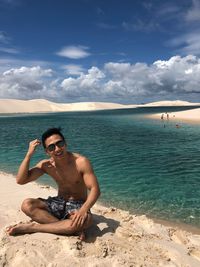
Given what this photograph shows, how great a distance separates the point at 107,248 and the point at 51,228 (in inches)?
50.4

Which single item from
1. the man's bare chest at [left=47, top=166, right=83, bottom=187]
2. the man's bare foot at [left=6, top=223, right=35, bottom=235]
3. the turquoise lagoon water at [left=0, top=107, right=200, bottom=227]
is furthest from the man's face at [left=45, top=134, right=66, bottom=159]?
the turquoise lagoon water at [left=0, top=107, right=200, bottom=227]

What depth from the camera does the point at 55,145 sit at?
6230mm

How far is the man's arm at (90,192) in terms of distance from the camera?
20.4 feet

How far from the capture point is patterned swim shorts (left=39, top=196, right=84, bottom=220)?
671cm

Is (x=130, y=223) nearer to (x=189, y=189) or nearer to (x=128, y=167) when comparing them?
(x=189, y=189)

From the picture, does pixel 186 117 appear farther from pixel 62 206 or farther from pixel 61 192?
pixel 62 206

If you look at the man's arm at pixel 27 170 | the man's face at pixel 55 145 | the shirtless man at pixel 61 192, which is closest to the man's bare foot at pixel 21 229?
the shirtless man at pixel 61 192

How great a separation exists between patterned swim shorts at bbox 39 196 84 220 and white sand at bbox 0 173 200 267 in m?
0.58

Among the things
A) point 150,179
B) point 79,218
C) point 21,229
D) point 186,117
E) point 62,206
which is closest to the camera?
point 79,218

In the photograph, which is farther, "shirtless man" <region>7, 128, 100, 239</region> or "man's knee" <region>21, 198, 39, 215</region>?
"man's knee" <region>21, 198, 39, 215</region>

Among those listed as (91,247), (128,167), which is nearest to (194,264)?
(91,247)

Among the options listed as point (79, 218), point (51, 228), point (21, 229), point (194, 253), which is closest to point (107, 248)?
point (79, 218)

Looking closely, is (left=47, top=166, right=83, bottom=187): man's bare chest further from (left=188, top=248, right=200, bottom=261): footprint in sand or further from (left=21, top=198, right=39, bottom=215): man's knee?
(left=188, top=248, right=200, bottom=261): footprint in sand

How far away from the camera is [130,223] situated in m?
7.83
